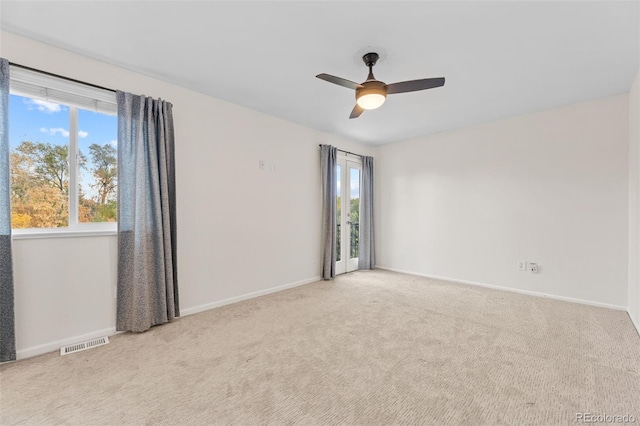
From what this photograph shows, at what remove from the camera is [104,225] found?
2.60 metres

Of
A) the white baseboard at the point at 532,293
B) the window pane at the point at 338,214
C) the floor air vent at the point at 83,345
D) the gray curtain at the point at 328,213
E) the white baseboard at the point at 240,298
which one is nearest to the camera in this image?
the floor air vent at the point at 83,345

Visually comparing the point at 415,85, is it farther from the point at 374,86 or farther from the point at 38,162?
the point at 38,162

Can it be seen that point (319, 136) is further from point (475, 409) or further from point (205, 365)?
point (475, 409)

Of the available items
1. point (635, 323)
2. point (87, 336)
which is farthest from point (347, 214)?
point (87, 336)

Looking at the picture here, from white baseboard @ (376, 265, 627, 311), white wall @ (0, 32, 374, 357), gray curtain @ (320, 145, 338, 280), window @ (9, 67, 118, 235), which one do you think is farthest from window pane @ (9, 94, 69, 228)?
white baseboard @ (376, 265, 627, 311)

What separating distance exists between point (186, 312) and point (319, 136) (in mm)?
3220

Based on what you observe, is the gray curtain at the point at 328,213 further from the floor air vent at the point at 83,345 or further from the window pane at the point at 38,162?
the window pane at the point at 38,162

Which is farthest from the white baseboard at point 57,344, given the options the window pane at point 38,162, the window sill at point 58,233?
the window pane at point 38,162

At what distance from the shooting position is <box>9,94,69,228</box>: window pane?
2207 mm

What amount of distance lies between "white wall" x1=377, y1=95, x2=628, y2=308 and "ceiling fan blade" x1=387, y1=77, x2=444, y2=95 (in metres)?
2.54

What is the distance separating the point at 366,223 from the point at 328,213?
1116 mm

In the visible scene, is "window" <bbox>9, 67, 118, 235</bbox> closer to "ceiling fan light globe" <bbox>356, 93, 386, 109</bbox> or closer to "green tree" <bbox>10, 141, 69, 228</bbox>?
"green tree" <bbox>10, 141, 69, 228</bbox>

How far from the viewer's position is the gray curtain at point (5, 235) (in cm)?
201

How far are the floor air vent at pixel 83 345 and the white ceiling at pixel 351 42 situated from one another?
2551 mm
